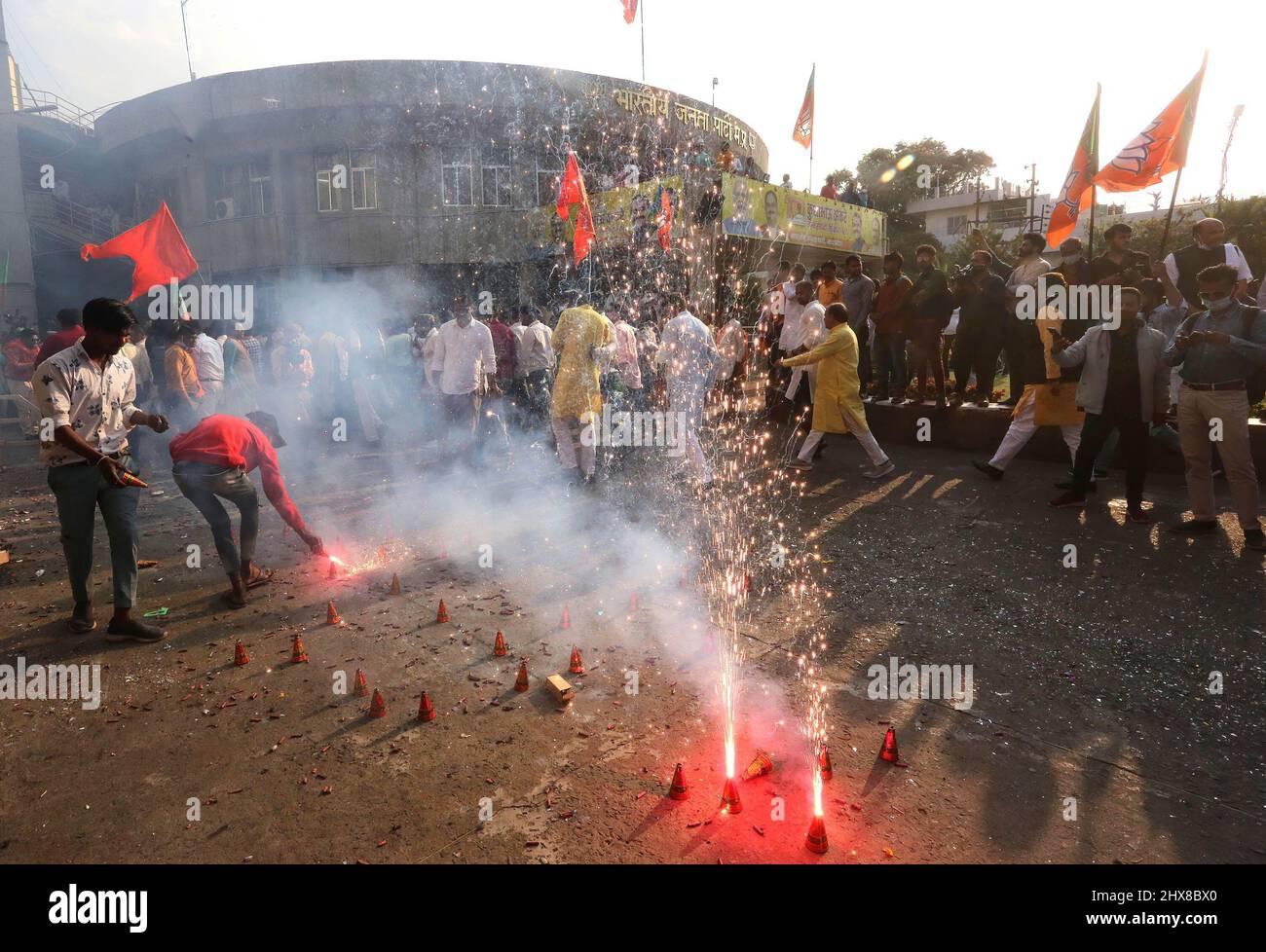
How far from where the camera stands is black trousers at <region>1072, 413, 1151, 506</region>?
243 inches

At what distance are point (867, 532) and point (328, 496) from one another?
5866 millimetres

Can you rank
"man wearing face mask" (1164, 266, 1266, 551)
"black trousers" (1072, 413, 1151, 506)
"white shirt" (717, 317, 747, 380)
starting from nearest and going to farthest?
"man wearing face mask" (1164, 266, 1266, 551)
"black trousers" (1072, 413, 1151, 506)
"white shirt" (717, 317, 747, 380)

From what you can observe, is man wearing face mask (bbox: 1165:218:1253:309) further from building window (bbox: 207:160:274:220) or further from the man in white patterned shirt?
building window (bbox: 207:160:274:220)

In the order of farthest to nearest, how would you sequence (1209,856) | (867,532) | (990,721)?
1. (867,532)
2. (990,721)
3. (1209,856)

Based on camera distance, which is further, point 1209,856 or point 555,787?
point 555,787

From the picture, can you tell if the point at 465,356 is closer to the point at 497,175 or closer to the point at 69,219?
the point at 497,175

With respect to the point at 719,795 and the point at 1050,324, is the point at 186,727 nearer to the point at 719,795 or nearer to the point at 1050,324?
the point at 719,795

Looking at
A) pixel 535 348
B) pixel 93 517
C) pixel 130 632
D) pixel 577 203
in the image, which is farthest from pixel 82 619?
pixel 577 203

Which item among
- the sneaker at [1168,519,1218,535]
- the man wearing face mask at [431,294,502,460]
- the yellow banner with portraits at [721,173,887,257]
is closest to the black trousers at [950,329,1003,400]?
the sneaker at [1168,519,1218,535]

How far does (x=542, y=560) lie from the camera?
588 centimetres

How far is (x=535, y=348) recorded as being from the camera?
39.3ft

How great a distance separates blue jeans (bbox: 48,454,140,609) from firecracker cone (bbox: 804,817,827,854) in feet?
14.2
